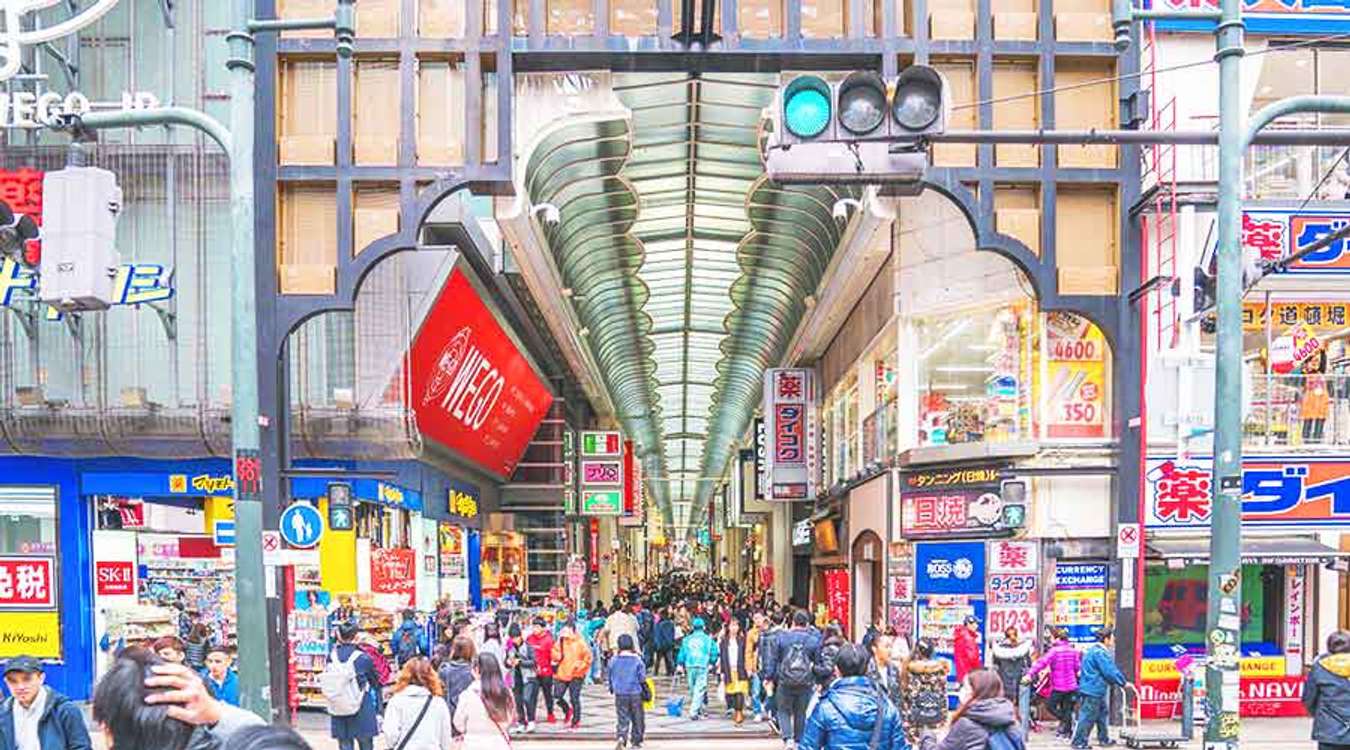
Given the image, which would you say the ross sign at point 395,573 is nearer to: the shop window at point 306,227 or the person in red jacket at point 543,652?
the person in red jacket at point 543,652

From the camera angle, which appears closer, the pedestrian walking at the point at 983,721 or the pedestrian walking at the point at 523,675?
the pedestrian walking at the point at 983,721

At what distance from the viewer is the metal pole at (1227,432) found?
10.6m

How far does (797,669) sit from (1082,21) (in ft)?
27.0

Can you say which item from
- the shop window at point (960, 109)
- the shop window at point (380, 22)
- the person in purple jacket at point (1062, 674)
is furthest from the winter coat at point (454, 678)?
the shop window at point (960, 109)

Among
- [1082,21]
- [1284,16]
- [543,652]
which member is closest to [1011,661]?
[543,652]

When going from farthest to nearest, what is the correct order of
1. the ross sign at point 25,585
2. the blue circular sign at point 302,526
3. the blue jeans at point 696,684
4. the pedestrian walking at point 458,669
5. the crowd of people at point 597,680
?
the blue jeans at point 696,684 < the ross sign at point 25,585 < the blue circular sign at point 302,526 < the pedestrian walking at point 458,669 < the crowd of people at point 597,680

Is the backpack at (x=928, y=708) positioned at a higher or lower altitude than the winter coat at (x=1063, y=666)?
higher

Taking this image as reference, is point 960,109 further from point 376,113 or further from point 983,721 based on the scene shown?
point 983,721

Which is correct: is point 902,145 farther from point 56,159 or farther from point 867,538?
point 867,538

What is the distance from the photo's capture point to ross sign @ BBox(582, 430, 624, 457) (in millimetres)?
38312

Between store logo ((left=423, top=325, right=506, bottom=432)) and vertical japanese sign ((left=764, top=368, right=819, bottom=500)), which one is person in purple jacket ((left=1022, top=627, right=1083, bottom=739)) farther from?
vertical japanese sign ((left=764, top=368, right=819, bottom=500))

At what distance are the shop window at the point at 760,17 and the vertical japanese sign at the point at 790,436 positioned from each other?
16.7m

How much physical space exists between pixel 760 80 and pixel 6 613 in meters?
12.4

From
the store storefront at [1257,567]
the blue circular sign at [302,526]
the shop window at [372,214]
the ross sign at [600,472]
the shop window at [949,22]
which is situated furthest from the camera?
the ross sign at [600,472]
